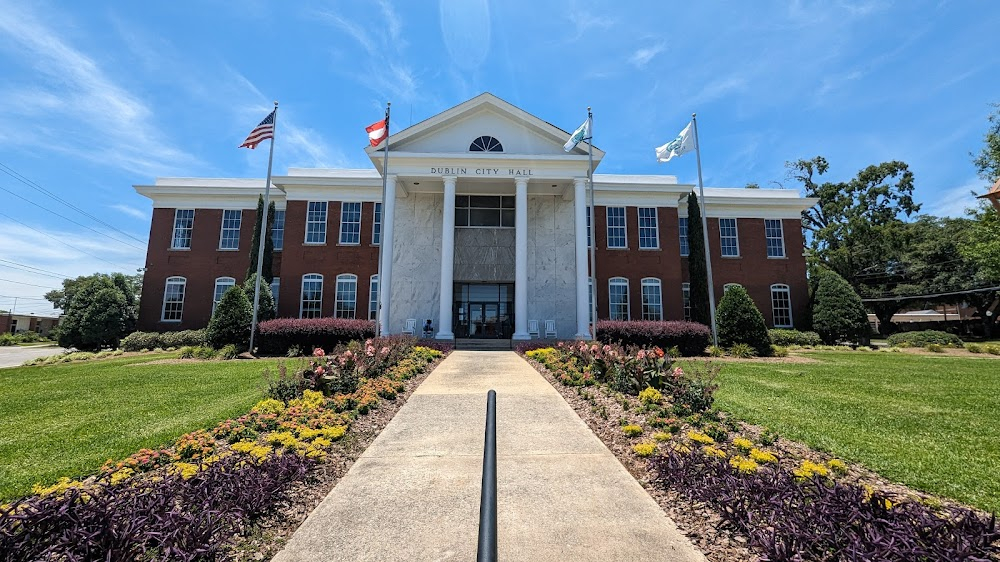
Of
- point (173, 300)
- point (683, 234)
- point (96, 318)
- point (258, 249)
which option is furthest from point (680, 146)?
point (96, 318)

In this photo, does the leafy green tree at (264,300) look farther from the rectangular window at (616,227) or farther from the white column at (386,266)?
the rectangular window at (616,227)

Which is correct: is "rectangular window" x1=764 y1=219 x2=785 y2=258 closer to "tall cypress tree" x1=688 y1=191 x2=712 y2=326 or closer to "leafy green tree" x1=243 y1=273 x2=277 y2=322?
"tall cypress tree" x1=688 y1=191 x2=712 y2=326

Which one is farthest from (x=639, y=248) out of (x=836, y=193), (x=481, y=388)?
(x=836, y=193)

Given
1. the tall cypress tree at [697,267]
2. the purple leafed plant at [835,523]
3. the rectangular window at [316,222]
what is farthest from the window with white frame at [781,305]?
the rectangular window at [316,222]

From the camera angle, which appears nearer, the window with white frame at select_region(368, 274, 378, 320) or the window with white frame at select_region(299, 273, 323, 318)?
the window with white frame at select_region(299, 273, 323, 318)

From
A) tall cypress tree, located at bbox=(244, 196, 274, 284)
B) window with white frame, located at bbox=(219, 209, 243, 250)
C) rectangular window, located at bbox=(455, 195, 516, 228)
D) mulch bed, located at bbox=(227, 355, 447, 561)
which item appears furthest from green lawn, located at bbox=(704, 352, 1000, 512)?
window with white frame, located at bbox=(219, 209, 243, 250)

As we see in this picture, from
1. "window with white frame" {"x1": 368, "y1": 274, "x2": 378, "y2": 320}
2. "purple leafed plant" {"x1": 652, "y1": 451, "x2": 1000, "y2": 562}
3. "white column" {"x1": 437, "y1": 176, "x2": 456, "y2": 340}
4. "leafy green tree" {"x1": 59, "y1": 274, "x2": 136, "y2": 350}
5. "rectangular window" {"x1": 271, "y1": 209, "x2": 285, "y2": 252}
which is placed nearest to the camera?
"purple leafed plant" {"x1": 652, "y1": 451, "x2": 1000, "y2": 562}

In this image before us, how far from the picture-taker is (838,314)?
2283 cm

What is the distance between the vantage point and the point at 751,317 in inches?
717

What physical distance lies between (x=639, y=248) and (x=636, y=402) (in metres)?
19.0

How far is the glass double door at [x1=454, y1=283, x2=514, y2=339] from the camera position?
22734mm

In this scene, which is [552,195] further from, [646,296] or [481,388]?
[481,388]

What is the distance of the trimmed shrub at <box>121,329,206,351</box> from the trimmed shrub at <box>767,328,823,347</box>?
1149 inches

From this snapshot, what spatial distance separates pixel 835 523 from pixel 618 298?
22.2 m
